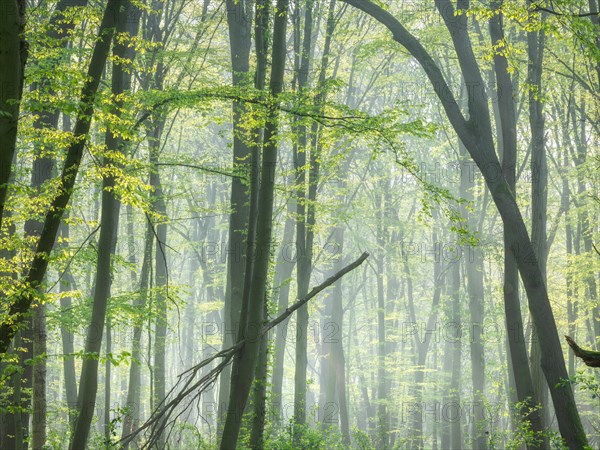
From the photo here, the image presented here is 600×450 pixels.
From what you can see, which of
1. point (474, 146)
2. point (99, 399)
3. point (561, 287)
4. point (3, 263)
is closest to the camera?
point (3, 263)

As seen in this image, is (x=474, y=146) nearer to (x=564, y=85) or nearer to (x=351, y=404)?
(x=564, y=85)

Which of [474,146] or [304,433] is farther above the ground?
[474,146]

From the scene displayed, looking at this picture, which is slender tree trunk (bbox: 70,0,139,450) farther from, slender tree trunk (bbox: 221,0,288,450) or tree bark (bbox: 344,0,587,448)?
tree bark (bbox: 344,0,587,448)

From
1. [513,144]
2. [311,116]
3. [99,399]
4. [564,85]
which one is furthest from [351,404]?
[311,116]

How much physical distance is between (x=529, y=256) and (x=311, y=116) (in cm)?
407

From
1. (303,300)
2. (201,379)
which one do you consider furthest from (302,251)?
(201,379)

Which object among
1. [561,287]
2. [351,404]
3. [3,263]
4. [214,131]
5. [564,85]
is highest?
[214,131]

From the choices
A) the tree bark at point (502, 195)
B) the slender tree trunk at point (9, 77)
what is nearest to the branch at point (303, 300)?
the tree bark at point (502, 195)

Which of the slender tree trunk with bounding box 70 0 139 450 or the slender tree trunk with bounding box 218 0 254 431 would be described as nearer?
the slender tree trunk with bounding box 70 0 139 450

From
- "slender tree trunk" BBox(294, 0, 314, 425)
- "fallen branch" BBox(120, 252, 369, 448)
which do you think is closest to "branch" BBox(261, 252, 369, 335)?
"fallen branch" BBox(120, 252, 369, 448)

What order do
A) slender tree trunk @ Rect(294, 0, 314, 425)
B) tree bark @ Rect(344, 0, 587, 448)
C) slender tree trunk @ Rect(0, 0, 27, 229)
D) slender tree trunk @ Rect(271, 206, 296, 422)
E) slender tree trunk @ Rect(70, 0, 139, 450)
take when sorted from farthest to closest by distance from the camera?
slender tree trunk @ Rect(271, 206, 296, 422) → slender tree trunk @ Rect(294, 0, 314, 425) → tree bark @ Rect(344, 0, 587, 448) → slender tree trunk @ Rect(70, 0, 139, 450) → slender tree trunk @ Rect(0, 0, 27, 229)

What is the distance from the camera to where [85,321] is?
36.5 ft

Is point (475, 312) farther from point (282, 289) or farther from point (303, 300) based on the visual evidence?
point (303, 300)

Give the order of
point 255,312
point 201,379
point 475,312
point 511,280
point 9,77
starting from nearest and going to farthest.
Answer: point 9,77, point 201,379, point 255,312, point 511,280, point 475,312
